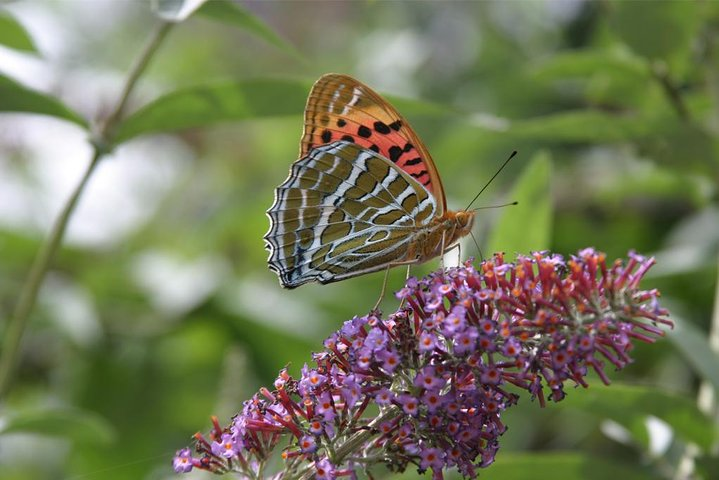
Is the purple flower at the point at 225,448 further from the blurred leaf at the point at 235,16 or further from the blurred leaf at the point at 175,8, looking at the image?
the blurred leaf at the point at 235,16

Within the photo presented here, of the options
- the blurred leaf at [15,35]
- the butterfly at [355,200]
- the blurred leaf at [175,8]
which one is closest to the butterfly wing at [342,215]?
the butterfly at [355,200]

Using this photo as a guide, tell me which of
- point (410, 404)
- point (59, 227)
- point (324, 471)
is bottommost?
point (324, 471)

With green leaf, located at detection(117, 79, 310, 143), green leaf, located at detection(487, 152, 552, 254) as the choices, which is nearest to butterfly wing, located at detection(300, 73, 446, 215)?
green leaf, located at detection(117, 79, 310, 143)

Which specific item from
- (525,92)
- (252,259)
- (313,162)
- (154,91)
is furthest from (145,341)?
(525,92)

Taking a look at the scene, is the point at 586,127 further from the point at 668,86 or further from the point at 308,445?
the point at 308,445

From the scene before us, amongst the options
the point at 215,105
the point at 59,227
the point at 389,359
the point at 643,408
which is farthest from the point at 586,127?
the point at 59,227

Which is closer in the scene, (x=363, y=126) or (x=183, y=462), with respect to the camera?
(x=183, y=462)
